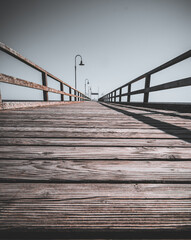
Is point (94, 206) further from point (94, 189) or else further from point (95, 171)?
point (95, 171)

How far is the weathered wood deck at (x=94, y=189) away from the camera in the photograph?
43cm

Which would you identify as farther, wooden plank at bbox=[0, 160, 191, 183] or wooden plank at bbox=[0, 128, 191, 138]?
wooden plank at bbox=[0, 128, 191, 138]

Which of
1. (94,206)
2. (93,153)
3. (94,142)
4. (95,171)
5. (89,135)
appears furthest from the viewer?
(89,135)

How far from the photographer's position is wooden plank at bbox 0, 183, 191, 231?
439 mm

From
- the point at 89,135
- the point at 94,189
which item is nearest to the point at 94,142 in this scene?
the point at 89,135

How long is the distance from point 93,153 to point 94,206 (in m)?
0.42

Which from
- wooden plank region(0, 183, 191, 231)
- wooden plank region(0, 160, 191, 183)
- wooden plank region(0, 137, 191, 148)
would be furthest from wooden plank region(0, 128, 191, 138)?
wooden plank region(0, 183, 191, 231)

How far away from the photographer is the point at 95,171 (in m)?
0.71

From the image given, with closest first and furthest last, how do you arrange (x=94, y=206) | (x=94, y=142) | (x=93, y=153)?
(x=94, y=206)
(x=93, y=153)
(x=94, y=142)

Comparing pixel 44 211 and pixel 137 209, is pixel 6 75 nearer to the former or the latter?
pixel 44 211

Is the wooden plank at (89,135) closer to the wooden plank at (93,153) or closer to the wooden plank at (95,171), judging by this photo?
the wooden plank at (93,153)

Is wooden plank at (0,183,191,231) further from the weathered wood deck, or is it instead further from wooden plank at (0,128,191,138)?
wooden plank at (0,128,191,138)

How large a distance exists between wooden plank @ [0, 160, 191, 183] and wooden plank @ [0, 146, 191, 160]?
0.18 ft

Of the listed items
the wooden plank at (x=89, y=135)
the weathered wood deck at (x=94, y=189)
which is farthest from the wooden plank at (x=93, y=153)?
the wooden plank at (x=89, y=135)
